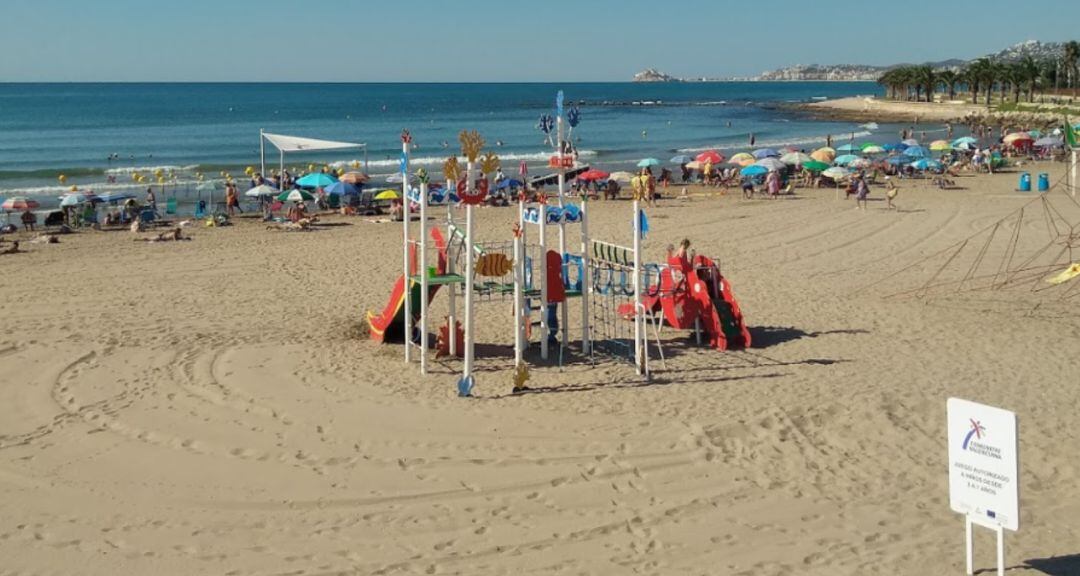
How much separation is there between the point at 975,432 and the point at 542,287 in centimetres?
612

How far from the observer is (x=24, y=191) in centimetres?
3616

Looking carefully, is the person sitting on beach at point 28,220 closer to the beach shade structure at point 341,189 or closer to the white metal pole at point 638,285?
the beach shade structure at point 341,189

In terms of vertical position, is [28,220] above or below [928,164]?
below

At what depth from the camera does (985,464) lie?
6.36 m

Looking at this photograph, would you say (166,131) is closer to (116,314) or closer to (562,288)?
(116,314)

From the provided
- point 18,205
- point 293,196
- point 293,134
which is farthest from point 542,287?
point 293,134

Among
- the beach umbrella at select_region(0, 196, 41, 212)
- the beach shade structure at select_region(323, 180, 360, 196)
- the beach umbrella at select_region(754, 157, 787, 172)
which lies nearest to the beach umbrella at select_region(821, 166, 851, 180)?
the beach umbrella at select_region(754, 157, 787, 172)

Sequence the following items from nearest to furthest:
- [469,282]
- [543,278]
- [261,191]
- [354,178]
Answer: [469,282] < [543,278] < [261,191] < [354,178]

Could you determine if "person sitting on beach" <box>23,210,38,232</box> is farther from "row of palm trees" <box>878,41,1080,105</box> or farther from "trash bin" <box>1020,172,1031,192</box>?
"row of palm trees" <box>878,41,1080,105</box>

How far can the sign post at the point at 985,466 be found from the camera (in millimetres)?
6188

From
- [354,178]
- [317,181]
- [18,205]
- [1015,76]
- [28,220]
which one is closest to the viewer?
[18,205]

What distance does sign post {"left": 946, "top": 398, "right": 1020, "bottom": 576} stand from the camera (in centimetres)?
619

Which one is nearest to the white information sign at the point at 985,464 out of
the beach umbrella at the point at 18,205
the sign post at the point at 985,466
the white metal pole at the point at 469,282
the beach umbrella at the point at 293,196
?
the sign post at the point at 985,466

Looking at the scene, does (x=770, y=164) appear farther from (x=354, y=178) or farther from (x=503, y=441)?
(x=503, y=441)
